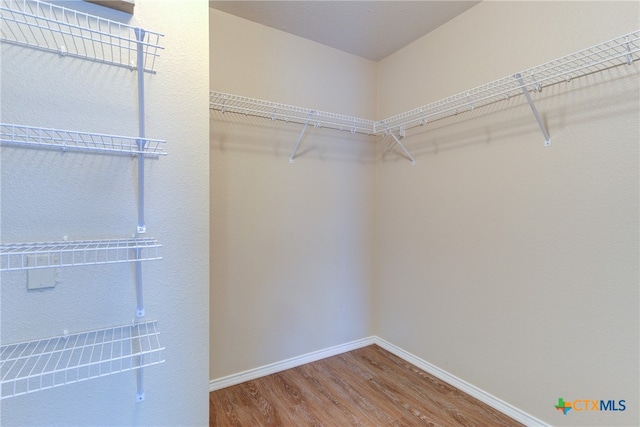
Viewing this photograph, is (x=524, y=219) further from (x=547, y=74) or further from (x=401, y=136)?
(x=401, y=136)

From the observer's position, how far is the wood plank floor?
68.3 inches

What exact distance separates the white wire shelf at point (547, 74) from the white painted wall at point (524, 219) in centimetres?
6

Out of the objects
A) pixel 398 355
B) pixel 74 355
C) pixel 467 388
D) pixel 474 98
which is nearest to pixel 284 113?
pixel 474 98

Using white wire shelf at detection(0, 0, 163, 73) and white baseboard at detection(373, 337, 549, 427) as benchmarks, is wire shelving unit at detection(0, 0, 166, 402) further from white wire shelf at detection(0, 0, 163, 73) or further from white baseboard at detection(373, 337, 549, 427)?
white baseboard at detection(373, 337, 549, 427)

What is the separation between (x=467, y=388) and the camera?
1.97m

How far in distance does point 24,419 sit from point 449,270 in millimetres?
2237

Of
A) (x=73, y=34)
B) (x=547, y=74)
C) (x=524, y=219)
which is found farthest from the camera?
(x=524, y=219)

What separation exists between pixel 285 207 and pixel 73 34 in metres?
1.46

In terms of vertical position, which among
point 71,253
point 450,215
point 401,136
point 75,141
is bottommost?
point 71,253

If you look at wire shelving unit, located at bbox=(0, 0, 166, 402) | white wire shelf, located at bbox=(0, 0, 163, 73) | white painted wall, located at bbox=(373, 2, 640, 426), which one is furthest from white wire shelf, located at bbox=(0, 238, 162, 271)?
white painted wall, located at bbox=(373, 2, 640, 426)

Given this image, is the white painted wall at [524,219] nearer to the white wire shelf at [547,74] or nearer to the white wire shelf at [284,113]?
the white wire shelf at [547,74]

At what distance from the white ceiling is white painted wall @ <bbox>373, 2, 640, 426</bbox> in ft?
0.39

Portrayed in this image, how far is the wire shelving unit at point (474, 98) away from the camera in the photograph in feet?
4.47

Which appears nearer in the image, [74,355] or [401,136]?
[74,355]
